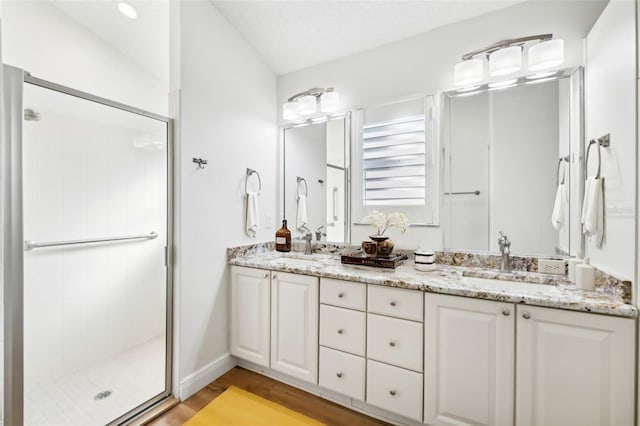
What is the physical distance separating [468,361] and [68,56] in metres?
3.35

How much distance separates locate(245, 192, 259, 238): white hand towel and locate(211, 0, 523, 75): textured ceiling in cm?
129

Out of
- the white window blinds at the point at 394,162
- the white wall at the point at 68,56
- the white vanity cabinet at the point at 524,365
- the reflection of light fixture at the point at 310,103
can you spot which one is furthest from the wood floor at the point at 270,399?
the white wall at the point at 68,56

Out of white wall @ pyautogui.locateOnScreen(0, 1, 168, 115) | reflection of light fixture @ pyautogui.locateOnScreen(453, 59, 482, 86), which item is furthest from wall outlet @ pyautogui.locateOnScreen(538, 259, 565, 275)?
white wall @ pyautogui.locateOnScreen(0, 1, 168, 115)

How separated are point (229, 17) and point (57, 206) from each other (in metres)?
1.79

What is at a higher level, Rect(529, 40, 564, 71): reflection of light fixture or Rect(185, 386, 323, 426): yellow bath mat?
Rect(529, 40, 564, 71): reflection of light fixture

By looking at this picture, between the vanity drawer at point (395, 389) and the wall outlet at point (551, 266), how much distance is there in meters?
0.98

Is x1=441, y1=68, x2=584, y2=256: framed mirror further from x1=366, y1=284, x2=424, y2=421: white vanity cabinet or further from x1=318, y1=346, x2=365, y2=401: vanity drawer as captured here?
x1=318, y1=346, x2=365, y2=401: vanity drawer

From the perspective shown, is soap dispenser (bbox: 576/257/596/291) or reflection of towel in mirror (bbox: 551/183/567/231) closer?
soap dispenser (bbox: 576/257/596/291)

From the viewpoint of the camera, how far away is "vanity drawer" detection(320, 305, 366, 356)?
170cm

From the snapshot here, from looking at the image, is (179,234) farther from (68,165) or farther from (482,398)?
(482,398)

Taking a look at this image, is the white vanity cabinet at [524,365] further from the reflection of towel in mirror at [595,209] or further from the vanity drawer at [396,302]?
the reflection of towel in mirror at [595,209]

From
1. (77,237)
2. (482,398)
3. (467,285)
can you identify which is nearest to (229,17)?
(77,237)

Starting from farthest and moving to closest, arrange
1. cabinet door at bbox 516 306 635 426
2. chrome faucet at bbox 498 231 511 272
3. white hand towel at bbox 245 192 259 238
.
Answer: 1. white hand towel at bbox 245 192 259 238
2. chrome faucet at bbox 498 231 511 272
3. cabinet door at bbox 516 306 635 426

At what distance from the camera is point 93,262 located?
1.88 meters
